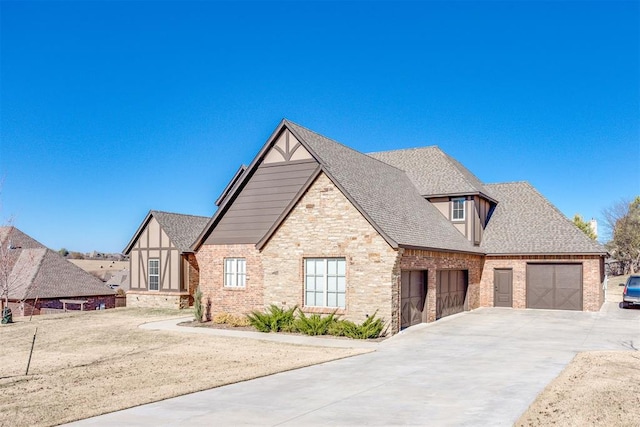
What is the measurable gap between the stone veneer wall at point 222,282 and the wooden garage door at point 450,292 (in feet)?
25.8

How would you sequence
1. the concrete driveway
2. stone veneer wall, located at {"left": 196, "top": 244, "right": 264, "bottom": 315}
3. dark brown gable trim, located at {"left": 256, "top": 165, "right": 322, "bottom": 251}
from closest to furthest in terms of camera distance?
the concrete driveway → dark brown gable trim, located at {"left": 256, "top": 165, "right": 322, "bottom": 251} → stone veneer wall, located at {"left": 196, "top": 244, "right": 264, "bottom": 315}

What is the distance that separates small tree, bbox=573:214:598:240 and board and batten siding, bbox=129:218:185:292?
4631 centimetres

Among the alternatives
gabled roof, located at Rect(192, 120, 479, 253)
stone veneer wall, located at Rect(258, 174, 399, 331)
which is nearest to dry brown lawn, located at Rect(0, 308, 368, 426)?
stone veneer wall, located at Rect(258, 174, 399, 331)

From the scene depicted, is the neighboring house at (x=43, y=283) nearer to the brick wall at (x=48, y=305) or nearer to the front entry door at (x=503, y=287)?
the brick wall at (x=48, y=305)

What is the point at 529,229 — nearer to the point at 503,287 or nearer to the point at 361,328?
the point at 503,287

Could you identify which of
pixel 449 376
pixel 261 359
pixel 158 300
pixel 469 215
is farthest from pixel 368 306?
pixel 158 300

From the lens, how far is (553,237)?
92.9 ft

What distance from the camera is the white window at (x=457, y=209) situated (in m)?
28.9

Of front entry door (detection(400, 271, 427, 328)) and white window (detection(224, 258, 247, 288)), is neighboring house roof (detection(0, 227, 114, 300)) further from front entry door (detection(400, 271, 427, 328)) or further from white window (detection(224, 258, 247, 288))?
front entry door (detection(400, 271, 427, 328))

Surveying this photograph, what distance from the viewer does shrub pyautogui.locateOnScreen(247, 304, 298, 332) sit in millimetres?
19656

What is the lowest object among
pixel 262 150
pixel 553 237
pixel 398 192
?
pixel 553 237

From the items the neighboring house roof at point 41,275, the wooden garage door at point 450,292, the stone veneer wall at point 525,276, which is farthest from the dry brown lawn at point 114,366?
the stone veneer wall at point 525,276

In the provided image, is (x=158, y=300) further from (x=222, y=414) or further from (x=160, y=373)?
(x=222, y=414)

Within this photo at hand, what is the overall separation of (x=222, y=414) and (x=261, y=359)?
544cm
